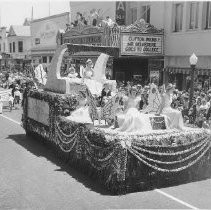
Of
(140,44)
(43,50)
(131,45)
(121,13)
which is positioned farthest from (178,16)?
(43,50)

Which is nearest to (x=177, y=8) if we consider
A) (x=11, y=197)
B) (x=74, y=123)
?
(x=74, y=123)

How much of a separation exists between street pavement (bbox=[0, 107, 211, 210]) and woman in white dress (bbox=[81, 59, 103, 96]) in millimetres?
3241

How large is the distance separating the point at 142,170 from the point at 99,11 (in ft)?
69.5

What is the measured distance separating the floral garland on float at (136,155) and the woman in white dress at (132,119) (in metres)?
0.36

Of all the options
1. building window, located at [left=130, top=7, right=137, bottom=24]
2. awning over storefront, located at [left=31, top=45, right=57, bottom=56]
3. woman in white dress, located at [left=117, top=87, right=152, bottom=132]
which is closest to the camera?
woman in white dress, located at [left=117, top=87, right=152, bottom=132]

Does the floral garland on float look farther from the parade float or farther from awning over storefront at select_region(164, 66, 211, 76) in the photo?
awning over storefront at select_region(164, 66, 211, 76)

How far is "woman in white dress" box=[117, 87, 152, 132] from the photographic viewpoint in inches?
374

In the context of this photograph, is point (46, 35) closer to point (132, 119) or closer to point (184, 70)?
point (184, 70)

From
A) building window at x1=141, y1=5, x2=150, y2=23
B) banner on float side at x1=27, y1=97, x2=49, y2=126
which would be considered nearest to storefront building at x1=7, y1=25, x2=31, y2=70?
building window at x1=141, y1=5, x2=150, y2=23

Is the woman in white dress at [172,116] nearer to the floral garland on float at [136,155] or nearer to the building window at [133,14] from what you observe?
the floral garland on float at [136,155]

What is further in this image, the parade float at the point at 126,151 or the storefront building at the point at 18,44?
the storefront building at the point at 18,44

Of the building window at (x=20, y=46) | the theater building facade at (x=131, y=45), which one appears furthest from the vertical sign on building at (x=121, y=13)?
the building window at (x=20, y=46)

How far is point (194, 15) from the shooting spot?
Answer: 21.1m

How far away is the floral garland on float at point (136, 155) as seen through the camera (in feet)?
28.1
